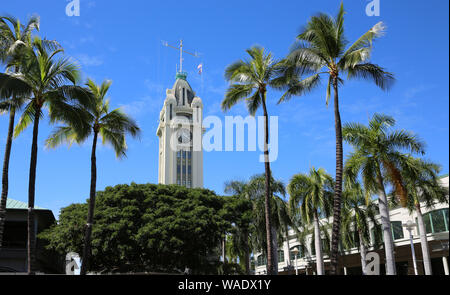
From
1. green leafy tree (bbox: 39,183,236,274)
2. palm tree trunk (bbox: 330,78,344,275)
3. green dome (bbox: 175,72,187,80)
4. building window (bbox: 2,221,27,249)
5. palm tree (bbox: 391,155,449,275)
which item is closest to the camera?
palm tree trunk (bbox: 330,78,344,275)

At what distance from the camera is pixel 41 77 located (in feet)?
62.6

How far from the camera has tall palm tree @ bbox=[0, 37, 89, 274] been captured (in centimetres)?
1825

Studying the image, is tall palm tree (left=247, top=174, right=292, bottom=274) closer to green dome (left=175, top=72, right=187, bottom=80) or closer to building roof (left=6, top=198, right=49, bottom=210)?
building roof (left=6, top=198, right=49, bottom=210)

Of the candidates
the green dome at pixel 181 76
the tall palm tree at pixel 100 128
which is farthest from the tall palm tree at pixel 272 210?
the green dome at pixel 181 76

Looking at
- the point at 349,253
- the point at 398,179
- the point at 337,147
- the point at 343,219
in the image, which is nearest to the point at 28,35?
the point at 337,147

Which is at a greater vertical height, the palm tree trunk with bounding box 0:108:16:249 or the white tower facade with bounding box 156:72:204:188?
the white tower facade with bounding box 156:72:204:188

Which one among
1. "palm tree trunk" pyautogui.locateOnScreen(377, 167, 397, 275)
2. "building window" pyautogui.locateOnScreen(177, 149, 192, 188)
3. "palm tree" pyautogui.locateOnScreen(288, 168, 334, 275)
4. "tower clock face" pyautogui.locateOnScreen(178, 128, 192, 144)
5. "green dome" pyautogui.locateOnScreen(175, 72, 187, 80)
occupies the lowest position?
"palm tree trunk" pyautogui.locateOnScreen(377, 167, 397, 275)

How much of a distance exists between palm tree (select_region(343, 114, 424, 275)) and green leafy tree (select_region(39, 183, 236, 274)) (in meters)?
15.7

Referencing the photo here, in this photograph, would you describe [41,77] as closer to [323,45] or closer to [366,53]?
[323,45]

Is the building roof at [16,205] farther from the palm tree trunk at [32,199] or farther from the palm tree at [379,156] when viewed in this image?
the palm tree at [379,156]

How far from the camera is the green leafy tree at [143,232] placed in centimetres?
3334

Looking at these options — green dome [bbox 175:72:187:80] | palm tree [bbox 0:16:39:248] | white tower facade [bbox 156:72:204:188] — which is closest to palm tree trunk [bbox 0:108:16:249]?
palm tree [bbox 0:16:39:248]
